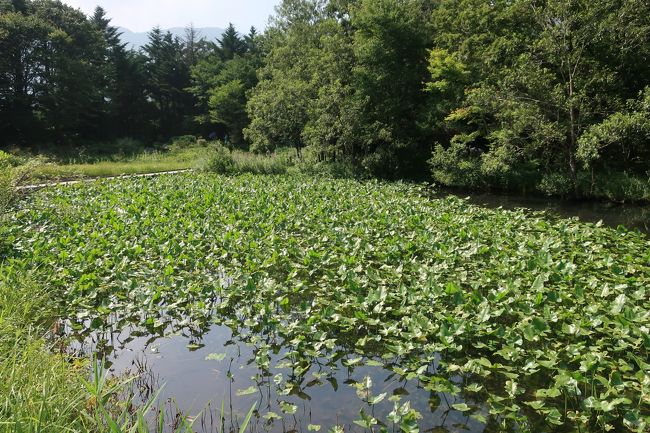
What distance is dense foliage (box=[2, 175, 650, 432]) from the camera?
359cm

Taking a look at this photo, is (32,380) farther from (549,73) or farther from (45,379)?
(549,73)

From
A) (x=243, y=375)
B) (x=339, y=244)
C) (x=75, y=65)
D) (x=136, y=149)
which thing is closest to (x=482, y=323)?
(x=243, y=375)

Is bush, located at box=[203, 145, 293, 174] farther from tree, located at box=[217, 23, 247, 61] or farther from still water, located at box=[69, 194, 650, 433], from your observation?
tree, located at box=[217, 23, 247, 61]

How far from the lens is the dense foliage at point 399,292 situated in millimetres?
3592

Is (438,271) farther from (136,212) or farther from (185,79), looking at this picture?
(185,79)

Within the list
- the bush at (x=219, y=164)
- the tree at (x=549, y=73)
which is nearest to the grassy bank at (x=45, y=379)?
the bush at (x=219, y=164)

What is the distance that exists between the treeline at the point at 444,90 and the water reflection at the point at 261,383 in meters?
11.4

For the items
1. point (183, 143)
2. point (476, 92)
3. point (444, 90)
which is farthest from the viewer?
point (183, 143)

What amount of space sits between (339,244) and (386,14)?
13.9 m

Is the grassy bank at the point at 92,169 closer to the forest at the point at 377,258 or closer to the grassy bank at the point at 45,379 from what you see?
the forest at the point at 377,258

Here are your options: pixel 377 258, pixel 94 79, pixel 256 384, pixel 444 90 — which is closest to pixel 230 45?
pixel 94 79

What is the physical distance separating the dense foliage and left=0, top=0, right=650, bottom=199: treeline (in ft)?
21.0

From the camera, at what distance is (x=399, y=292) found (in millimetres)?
5078

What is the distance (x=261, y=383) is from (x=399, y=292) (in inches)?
75.8
